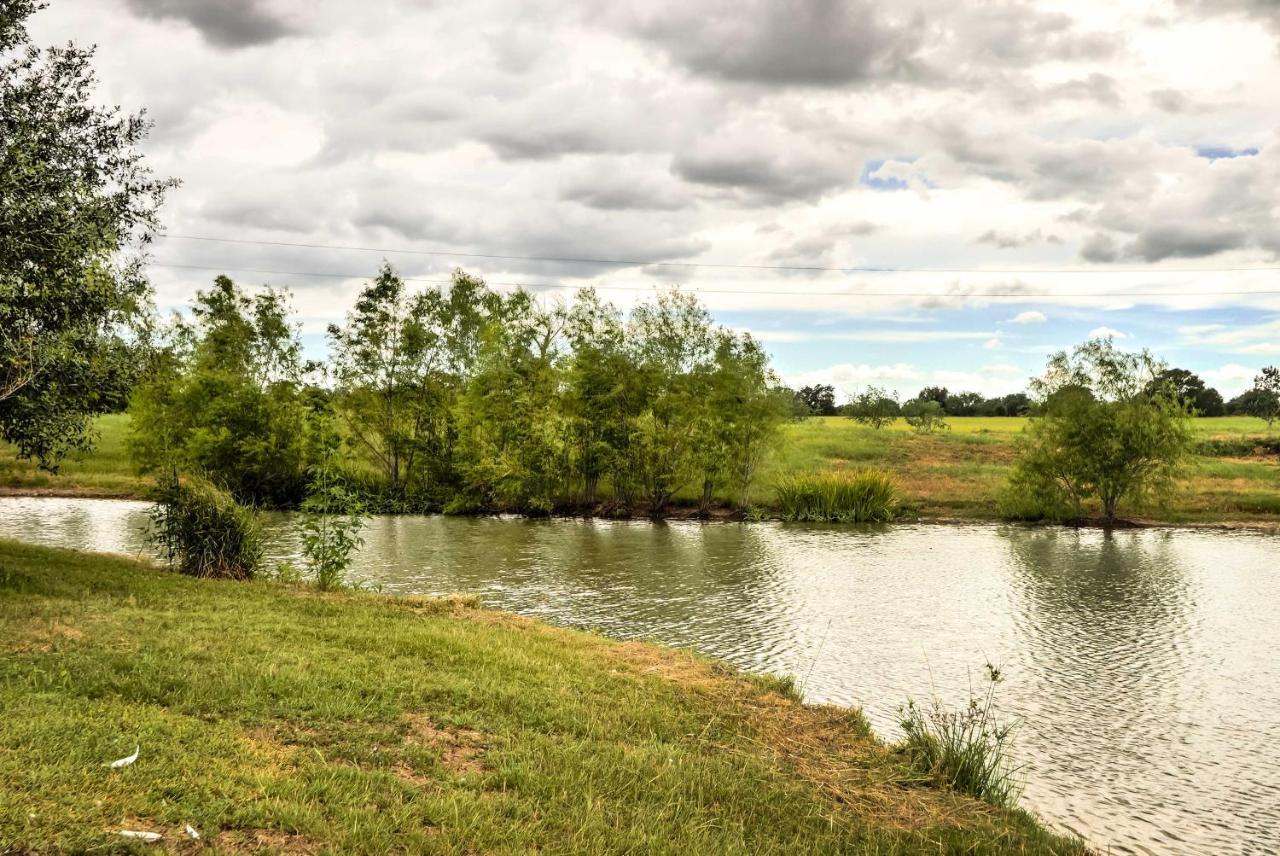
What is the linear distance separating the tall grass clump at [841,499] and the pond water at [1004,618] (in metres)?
4.02

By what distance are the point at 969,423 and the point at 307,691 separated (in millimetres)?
97081

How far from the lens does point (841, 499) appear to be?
39594mm

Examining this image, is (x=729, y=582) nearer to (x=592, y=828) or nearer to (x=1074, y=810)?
(x=1074, y=810)

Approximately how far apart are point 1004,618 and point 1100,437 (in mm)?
22642

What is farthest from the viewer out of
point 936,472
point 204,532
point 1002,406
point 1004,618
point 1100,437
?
point 1002,406

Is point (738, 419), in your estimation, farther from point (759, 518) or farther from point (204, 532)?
point (204, 532)

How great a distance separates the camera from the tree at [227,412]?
4241 centimetres

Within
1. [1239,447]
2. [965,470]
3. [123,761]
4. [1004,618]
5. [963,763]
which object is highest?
[1239,447]

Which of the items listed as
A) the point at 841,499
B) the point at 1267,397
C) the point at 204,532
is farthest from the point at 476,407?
the point at 1267,397

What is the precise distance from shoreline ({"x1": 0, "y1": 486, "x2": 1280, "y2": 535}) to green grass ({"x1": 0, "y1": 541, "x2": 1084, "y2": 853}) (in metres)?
28.4

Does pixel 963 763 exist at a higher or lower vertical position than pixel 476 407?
lower

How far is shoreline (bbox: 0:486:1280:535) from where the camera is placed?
1468 inches

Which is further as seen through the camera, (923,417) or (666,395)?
(923,417)

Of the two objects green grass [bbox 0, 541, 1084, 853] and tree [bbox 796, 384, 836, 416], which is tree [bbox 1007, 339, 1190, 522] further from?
tree [bbox 796, 384, 836, 416]
